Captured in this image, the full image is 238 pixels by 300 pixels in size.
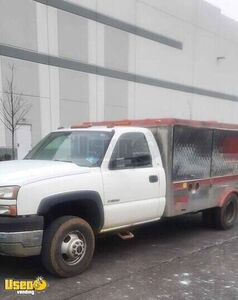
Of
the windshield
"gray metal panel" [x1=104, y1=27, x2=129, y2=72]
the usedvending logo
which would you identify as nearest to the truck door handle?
the windshield

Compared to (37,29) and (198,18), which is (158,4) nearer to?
(198,18)

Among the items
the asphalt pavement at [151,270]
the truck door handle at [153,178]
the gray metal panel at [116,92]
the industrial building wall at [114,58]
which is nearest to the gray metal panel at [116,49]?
the industrial building wall at [114,58]

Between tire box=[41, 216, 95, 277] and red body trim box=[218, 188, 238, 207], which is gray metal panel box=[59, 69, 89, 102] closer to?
red body trim box=[218, 188, 238, 207]

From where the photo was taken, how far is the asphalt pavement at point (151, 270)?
4461 mm

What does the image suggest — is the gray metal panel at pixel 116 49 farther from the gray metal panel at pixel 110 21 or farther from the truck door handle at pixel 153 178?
the truck door handle at pixel 153 178

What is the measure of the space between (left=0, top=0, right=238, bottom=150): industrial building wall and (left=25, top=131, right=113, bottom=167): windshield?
11.8 metres

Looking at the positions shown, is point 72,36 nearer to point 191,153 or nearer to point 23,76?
point 23,76

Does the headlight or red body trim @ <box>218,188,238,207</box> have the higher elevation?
the headlight

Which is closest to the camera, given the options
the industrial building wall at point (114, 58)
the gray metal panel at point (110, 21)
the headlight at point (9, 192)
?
the headlight at point (9, 192)

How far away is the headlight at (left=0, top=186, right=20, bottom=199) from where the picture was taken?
4.43m

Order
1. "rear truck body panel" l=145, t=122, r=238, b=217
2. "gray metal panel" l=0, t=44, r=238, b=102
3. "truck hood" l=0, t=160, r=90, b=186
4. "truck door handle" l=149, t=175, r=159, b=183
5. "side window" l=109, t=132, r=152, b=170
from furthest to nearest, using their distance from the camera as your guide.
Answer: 1. "gray metal panel" l=0, t=44, r=238, b=102
2. "rear truck body panel" l=145, t=122, r=238, b=217
3. "truck door handle" l=149, t=175, r=159, b=183
4. "side window" l=109, t=132, r=152, b=170
5. "truck hood" l=0, t=160, r=90, b=186

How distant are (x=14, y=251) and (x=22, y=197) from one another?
610 millimetres

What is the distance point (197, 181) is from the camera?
683cm

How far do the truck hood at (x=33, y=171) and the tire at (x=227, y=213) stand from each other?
3399mm
